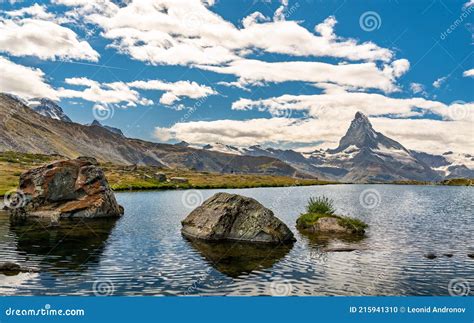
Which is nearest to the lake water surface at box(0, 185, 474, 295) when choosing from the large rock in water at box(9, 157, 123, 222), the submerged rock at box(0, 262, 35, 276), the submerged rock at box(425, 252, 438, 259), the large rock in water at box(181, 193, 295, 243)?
the submerged rock at box(425, 252, 438, 259)

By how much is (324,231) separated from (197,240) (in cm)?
2041

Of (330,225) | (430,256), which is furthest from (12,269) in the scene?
(330,225)

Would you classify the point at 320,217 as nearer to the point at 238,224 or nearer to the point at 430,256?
the point at 238,224

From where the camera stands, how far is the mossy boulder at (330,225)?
6203cm

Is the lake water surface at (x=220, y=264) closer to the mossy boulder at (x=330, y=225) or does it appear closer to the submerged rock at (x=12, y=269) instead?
the submerged rock at (x=12, y=269)

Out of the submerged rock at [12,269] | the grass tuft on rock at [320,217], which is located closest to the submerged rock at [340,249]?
the grass tuft on rock at [320,217]

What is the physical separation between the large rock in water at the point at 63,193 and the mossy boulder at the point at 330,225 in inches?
1504

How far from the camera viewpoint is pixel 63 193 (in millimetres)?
78125

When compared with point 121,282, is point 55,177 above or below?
above

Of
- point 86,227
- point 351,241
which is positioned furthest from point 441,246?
point 86,227

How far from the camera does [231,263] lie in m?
41.4

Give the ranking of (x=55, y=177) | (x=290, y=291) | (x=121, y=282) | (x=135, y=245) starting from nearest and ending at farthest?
1. (x=290, y=291)
2. (x=121, y=282)
3. (x=135, y=245)
4. (x=55, y=177)

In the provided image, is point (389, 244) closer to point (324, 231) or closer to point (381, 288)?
point (324, 231)

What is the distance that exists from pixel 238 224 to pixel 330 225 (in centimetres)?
1607
